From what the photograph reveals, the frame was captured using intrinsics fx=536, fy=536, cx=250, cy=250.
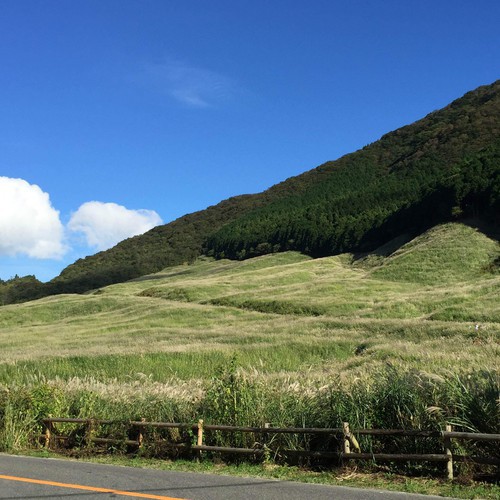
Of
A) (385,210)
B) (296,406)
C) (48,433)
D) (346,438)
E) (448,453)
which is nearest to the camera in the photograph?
(448,453)

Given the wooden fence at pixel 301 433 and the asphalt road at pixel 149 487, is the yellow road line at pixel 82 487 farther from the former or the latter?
the wooden fence at pixel 301 433

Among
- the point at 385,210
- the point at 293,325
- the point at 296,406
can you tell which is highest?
the point at 385,210

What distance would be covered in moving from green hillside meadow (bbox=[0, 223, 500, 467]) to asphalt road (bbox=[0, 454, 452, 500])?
2.16 m

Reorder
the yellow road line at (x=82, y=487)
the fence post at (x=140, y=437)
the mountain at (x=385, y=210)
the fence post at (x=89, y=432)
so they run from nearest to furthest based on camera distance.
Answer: the yellow road line at (x=82, y=487)
the fence post at (x=140, y=437)
the fence post at (x=89, y=432)
the mountain at (x=385, y=210)

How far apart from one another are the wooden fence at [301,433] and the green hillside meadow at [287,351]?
445 mm

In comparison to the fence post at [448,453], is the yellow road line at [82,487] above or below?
below

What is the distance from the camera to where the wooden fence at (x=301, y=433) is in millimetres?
10250

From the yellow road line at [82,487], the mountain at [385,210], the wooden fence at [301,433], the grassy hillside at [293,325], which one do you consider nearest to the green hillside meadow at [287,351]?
the grassy hillside at [293,325]

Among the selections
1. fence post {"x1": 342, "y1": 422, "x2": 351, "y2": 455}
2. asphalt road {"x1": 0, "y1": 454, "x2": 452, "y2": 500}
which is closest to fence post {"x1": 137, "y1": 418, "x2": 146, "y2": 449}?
asphalt road {"x1": 0, "y1": 454, "x2": 452, "y2": 500}

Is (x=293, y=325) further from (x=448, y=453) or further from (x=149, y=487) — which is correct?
(x=149, y=487)

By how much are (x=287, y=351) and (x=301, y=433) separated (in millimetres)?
22551

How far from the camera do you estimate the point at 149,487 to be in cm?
1029

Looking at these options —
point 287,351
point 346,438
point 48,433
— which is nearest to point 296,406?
point 346,438

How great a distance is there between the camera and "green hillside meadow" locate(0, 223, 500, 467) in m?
12.4
